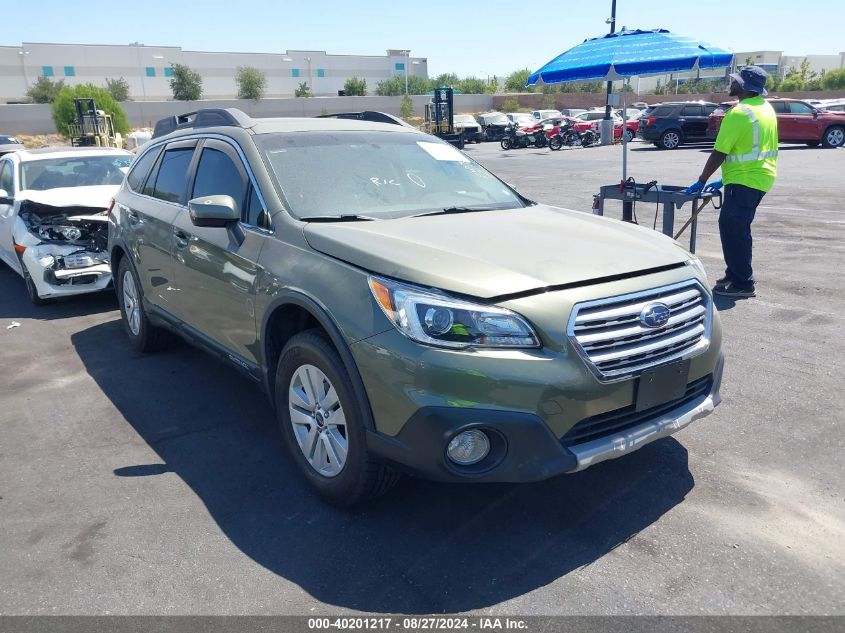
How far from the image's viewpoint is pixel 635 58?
7.93 metres

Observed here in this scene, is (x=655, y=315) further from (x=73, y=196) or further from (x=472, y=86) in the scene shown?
(x=472, y=86)

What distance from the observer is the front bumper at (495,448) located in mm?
2736

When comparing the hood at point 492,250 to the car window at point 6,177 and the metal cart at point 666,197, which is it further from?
the car window at point 6,177

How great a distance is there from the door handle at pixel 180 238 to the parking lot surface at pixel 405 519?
1.09 meters

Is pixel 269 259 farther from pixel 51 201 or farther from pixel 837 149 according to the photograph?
pixel 837 149

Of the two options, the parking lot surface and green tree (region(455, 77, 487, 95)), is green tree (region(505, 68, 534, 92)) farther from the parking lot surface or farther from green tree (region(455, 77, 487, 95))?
the parking lot surface

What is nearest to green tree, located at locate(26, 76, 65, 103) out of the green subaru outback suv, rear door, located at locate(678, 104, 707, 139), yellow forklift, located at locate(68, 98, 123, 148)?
yellow forklift, located at locate(68, 98, 123, 148)

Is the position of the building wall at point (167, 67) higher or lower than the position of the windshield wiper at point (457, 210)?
higher

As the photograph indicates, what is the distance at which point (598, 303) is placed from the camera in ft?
9.53

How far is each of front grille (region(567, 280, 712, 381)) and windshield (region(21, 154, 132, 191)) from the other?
7386 mm

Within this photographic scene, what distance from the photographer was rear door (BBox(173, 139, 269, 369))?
384cm

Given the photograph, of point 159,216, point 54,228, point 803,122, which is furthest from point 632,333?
point 803,122

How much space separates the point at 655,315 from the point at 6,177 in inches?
→ 337

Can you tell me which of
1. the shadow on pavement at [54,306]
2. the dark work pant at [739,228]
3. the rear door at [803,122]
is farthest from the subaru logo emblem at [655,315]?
the rear door at [803,122]
